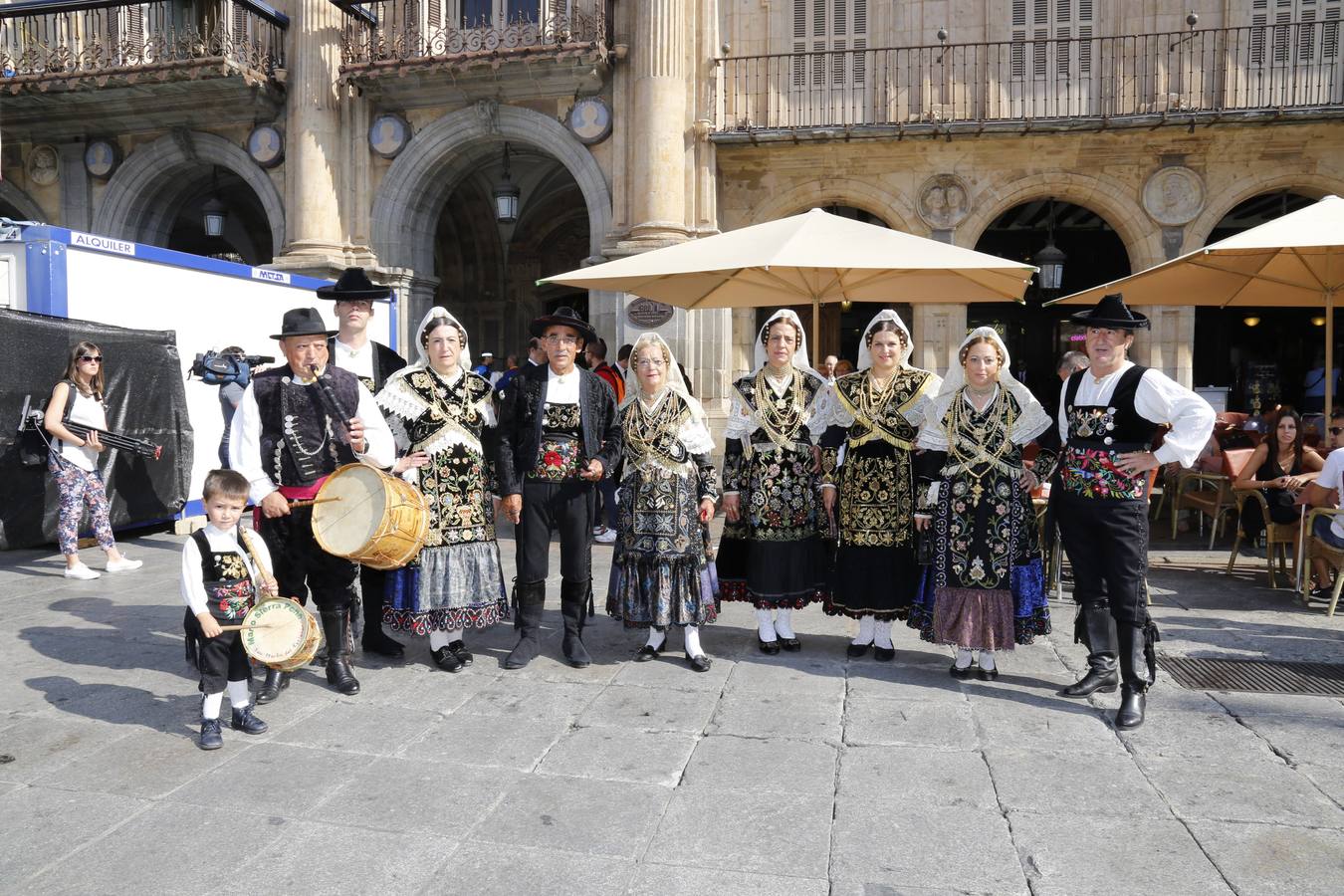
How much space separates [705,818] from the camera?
333cm

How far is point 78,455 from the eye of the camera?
7570 millimetres

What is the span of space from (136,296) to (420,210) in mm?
6769

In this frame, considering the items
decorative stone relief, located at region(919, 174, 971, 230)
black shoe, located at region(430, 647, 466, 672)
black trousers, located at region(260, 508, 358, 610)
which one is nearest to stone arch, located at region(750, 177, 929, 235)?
decorative stone relief, located at region(919, 174, 971, 230)

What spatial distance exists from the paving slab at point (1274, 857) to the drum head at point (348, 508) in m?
3.47

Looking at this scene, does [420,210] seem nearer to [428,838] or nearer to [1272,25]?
[1272,25]

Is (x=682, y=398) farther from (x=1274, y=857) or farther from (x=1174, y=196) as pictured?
(x=1174, y=196)

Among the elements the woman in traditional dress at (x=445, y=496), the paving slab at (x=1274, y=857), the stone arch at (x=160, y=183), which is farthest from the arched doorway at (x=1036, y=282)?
the paving slab at (x=1274, y=857)

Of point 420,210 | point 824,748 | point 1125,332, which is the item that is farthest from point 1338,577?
point 420,210

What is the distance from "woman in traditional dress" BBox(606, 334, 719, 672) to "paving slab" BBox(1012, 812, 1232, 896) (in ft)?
7.16

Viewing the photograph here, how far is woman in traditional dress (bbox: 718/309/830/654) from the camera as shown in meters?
5.35

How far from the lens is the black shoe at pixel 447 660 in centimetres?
507

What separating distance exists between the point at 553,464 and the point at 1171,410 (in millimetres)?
2981

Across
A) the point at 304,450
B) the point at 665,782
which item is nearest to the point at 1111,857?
the point at 665,782

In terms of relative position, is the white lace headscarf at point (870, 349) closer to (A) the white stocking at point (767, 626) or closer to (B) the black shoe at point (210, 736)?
(A) the white stocking at point (767, 626)
